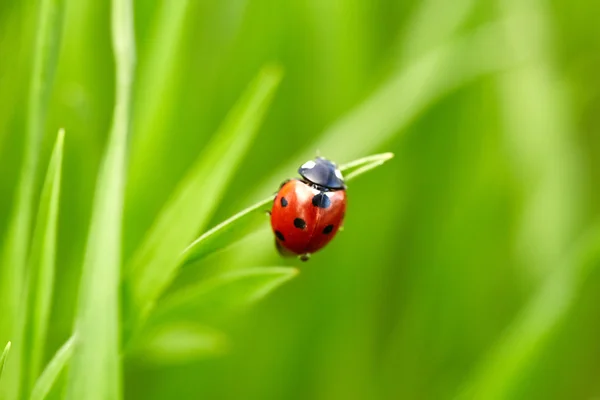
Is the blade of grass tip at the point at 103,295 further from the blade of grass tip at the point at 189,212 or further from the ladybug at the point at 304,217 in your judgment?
the ladybug at the point at 304,217

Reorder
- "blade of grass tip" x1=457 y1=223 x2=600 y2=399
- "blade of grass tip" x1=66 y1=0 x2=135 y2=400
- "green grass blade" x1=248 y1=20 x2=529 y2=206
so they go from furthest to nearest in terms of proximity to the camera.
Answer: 1. "green grass blade" x1=248 y1=20 x2=529 y2=206
2. "blade of grass tip" x1=457 y1=223 x2=600 y2=399
3. "blade of grass tip" x1=66 y1=0 x2=135 y2=400

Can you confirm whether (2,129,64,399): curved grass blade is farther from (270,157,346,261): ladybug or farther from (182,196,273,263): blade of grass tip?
(270,157,346,261): ladybug

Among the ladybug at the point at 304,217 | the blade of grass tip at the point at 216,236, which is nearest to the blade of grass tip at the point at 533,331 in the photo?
the ladybug at the point at 304,217

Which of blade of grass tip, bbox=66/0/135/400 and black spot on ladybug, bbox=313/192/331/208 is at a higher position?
black spot on ladybug, bbox=313/192/331/208

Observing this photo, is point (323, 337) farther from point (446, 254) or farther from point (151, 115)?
point (151, 115)

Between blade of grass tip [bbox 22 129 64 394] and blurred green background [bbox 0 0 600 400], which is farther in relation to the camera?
blurred green background [bbox 0 0 600 400]

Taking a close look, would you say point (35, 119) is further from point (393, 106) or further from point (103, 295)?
point (393, 106)

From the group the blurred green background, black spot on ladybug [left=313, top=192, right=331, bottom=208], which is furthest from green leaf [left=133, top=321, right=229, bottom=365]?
black spot on ladybug [left=313, top=192, right=331, bottom=208]
